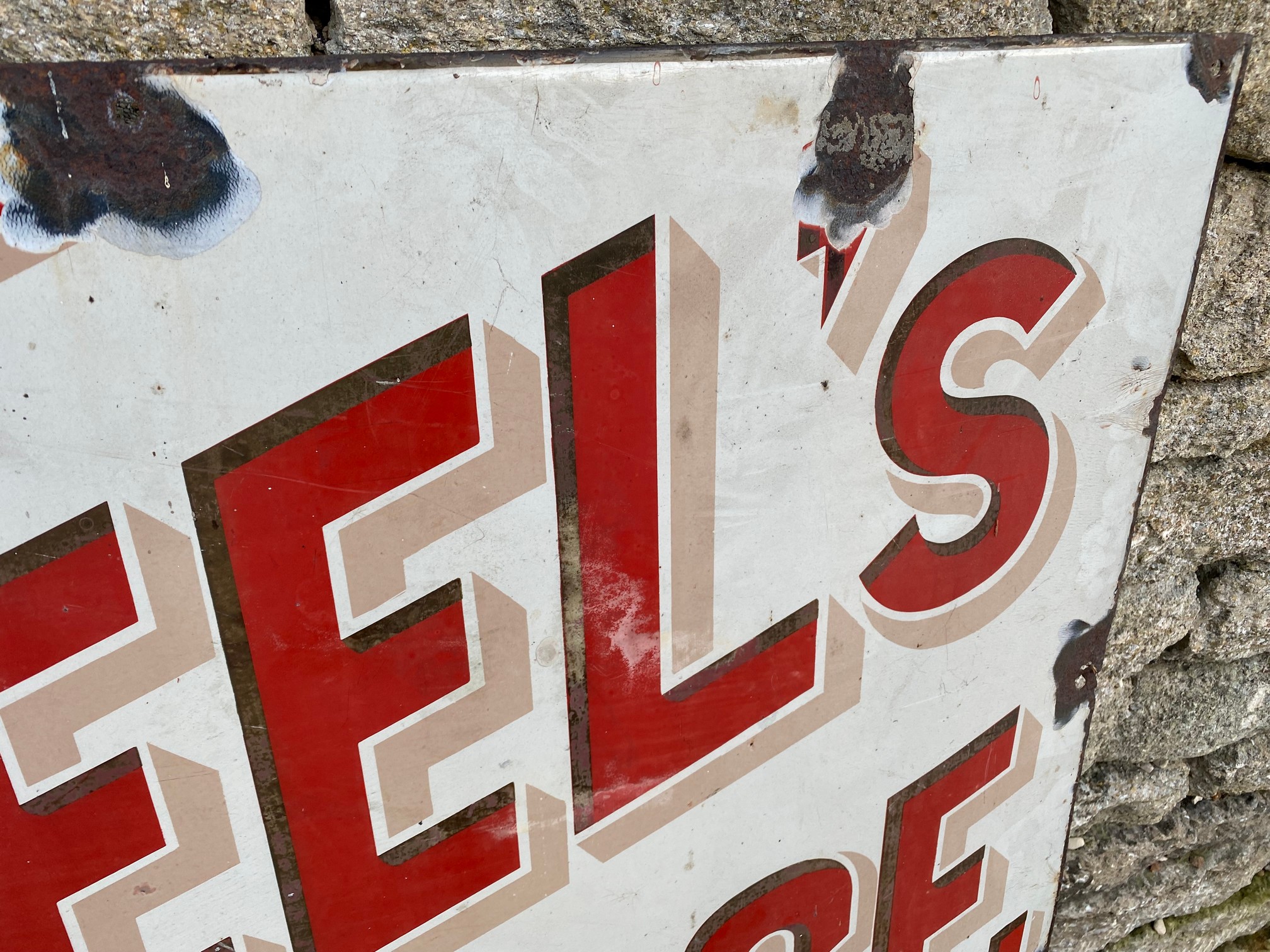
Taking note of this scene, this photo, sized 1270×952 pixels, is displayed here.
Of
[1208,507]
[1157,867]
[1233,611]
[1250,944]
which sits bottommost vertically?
[1250,944]

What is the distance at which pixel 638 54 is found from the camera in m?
0.44

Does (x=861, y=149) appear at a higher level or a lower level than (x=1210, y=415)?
higher

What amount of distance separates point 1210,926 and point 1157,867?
0.60 ft

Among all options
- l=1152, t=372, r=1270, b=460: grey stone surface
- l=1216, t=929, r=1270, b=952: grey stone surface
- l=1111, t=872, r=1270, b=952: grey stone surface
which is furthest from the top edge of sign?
l=1216, t=929, r=1270, b=952: grey stone surface

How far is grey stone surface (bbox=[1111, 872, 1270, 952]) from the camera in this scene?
107 cm

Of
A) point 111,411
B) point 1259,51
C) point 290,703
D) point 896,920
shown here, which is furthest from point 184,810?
point 1259,51

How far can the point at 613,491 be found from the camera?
1.71 feet

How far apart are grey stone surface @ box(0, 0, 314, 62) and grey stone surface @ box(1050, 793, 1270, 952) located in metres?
1.12

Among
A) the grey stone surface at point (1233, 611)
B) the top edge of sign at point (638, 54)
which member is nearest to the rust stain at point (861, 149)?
the top edge of sign at point (638, 54)

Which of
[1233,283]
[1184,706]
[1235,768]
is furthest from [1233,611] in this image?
[1233,283]

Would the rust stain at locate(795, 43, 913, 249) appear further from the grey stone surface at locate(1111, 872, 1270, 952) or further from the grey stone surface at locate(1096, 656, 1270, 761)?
the grey stone surface at locate(1111, 872, 1270, 952)

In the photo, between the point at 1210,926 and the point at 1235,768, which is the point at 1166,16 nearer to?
the point at 1235,768

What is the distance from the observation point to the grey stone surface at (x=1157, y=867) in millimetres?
975

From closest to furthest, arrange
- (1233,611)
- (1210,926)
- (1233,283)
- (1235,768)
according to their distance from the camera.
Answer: (1233,283)
(1233,611)
(1235,768)
(1210,926)
